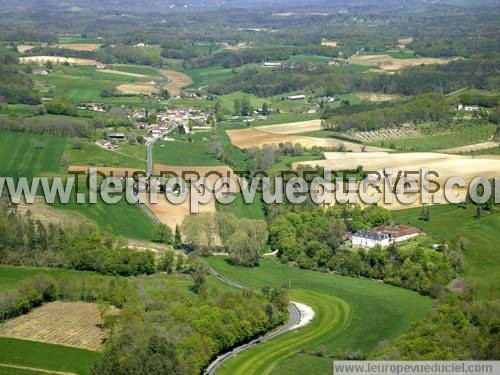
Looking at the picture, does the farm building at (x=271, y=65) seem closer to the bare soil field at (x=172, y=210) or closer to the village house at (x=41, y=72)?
the village house at (x=41, y=72)

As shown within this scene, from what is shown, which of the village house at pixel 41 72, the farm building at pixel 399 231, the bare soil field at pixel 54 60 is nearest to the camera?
the farm building at pixel 399 231

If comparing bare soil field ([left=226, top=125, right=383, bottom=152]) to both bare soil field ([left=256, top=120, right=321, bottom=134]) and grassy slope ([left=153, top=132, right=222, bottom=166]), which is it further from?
grassy slope ([left=153, top=132, right=222, bottom=166])

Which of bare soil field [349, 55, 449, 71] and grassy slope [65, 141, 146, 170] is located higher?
bare soil field [349, 55, 449, 71]

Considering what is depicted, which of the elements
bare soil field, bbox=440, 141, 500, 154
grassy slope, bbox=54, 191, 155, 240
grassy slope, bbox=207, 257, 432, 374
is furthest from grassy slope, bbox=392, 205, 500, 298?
bare soil field, bbox=440, 141, 500, 154

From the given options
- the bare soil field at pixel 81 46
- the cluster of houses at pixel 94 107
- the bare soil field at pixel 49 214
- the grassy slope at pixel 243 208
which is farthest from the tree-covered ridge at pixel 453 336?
the bare soil field at pixel 81 46

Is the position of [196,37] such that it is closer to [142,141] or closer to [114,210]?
[142,141]

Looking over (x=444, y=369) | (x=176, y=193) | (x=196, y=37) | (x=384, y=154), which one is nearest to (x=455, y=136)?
(x=384, y=154)

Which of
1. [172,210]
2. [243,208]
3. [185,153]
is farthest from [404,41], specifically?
[172,210]
